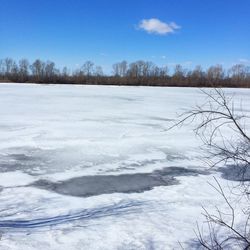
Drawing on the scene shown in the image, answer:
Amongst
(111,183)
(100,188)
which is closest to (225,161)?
(100,188)

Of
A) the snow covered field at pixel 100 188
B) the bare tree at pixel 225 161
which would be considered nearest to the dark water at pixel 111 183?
the snow covered field at pixel 100 188

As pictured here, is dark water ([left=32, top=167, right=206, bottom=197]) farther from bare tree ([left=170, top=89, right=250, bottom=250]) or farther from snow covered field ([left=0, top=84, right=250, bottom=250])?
bare tree ([left=170, top=89, right=250, bottom=250])

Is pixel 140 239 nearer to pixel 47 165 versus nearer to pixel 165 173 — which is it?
pixel 165 173

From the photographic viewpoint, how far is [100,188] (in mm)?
5293

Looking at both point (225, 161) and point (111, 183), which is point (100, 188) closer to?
point (111, 183)

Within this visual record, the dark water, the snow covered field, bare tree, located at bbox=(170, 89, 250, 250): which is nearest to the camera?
bare tree, located at bbox=(170, 89, 250, 250)

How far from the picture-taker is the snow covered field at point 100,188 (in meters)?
3.74

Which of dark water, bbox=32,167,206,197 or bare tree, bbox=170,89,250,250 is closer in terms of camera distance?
bare tree, bbox=170,89,250,250

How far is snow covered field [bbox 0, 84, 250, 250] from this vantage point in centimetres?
374

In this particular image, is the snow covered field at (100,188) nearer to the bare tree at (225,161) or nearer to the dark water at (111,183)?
the dark water at (111,183)

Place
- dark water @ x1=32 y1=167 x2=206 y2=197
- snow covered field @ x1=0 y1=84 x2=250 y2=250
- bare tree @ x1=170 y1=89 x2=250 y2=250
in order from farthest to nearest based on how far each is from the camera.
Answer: dark water @ x1=32 y1=167 x2=206 y2=197 < snow covered field @ x1=0 y1=84 x2=250 y2=250 < bare tree @ x1=170 y1=89 x2=250 y2=250

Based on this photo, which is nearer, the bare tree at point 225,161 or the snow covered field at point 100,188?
the bare tree at point 225,161

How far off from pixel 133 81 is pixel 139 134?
4635 cm

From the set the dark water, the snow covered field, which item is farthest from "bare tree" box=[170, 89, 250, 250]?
the dark water
